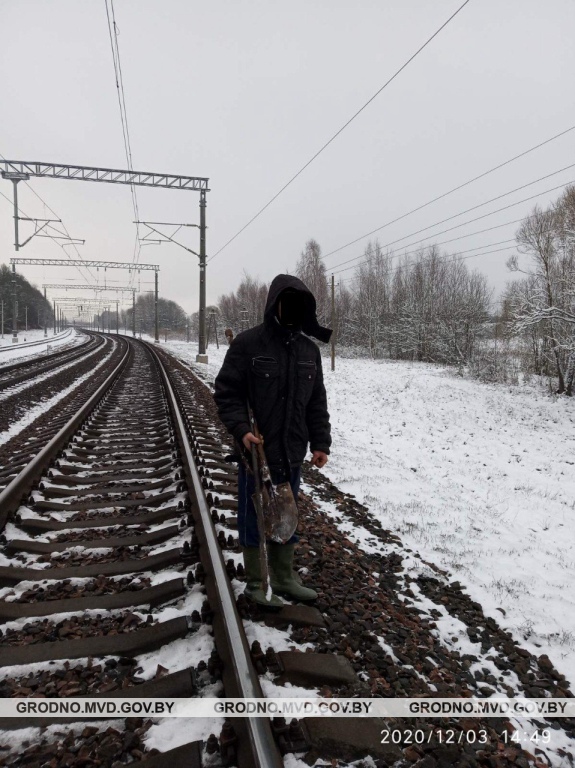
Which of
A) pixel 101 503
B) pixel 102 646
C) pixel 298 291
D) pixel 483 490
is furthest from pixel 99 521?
pixel 483 490

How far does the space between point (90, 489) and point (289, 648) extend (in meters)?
3.12

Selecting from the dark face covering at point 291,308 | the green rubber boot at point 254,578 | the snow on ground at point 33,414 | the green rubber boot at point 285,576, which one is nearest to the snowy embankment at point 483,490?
the green rubber boot at point 285,576

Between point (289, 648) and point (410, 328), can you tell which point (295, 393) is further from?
point (410, 328)

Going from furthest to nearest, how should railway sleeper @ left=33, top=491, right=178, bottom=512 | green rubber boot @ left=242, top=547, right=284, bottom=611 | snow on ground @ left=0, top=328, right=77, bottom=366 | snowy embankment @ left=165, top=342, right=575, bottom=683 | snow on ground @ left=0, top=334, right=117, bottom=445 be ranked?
1. snow on ground @ left=0, top=328, right=77, bottom=366
2. snow on ground @ left=0, top=334, right=117, bottom=445
3. railway sleeper @ left=33, top=491, right=178, bottom=512
4. snowy embankment @ left=165, top=342, right=575, bottom=683
5. green rubber boot @ left=242, top=547, right=284, bottom=611

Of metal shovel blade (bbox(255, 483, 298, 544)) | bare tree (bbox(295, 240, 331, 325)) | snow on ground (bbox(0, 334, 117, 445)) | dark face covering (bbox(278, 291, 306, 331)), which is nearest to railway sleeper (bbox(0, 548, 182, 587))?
metal shovel blade (bbox(255, 483, 298, 544))

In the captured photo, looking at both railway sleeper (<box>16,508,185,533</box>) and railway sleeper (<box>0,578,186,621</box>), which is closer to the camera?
railway sleeper (<box>0,578,186,621</box>)

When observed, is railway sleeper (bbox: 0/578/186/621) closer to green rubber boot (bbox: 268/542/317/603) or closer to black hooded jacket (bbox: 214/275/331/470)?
green rubber boot (bbox: 268/542/317/603)

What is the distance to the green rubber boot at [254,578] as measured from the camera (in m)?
2.67

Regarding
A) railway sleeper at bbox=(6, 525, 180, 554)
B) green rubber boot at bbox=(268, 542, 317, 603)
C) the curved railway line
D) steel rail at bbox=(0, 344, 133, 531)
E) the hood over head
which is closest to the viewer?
the curved railway line

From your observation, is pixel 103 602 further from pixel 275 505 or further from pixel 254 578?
pixel 275 505

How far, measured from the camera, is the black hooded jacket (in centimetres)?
259

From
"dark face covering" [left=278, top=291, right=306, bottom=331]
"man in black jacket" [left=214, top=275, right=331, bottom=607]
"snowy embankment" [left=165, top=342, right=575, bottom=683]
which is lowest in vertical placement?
"snowy embankment" [left=165, top=342, right=575, bottom=683]

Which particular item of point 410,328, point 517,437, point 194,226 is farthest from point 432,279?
point 517,437

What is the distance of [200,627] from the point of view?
2453mm
